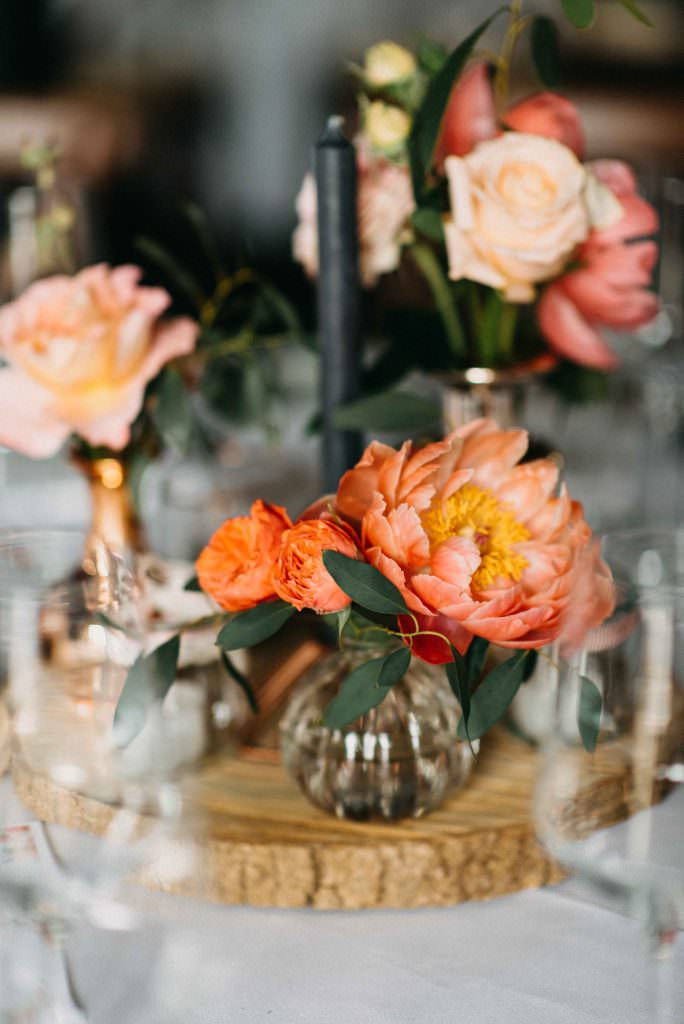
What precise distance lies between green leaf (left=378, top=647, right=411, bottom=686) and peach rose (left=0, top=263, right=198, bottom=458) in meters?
0.32

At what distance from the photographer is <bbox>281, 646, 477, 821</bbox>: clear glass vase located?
624 millimetres

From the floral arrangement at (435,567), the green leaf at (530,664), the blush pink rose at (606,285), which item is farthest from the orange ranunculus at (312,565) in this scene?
the blush pink rose at (606,285)

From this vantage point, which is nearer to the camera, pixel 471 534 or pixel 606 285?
pixel 471 534

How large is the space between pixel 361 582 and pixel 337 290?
299mm

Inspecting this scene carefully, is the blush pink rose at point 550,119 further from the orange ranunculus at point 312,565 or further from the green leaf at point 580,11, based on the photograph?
the orange ranunculus at point 312,565

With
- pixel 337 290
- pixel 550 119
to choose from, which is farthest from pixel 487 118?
pixel 337 290

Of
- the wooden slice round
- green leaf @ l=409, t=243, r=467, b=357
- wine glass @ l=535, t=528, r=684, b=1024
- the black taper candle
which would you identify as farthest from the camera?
green leaf @ l=409, t=243, r=467, b=357

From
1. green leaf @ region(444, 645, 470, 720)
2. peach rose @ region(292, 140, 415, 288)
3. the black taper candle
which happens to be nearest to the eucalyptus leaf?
green leaf @ region(444, 645, 470, 720)

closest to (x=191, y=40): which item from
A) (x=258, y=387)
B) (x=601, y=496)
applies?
(x=601, y=496)

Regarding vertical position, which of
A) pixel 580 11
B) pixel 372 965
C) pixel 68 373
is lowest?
pixel 372 965

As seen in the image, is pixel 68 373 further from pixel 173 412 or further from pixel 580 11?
pixel 580 11

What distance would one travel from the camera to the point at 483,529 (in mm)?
564

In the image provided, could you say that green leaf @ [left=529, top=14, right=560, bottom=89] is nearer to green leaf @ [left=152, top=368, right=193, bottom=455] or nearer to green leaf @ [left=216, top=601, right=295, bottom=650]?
green leaf @ [left=152, top=368, right=193, bottom=455]

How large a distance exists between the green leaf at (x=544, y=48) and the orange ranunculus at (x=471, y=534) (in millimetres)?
338
